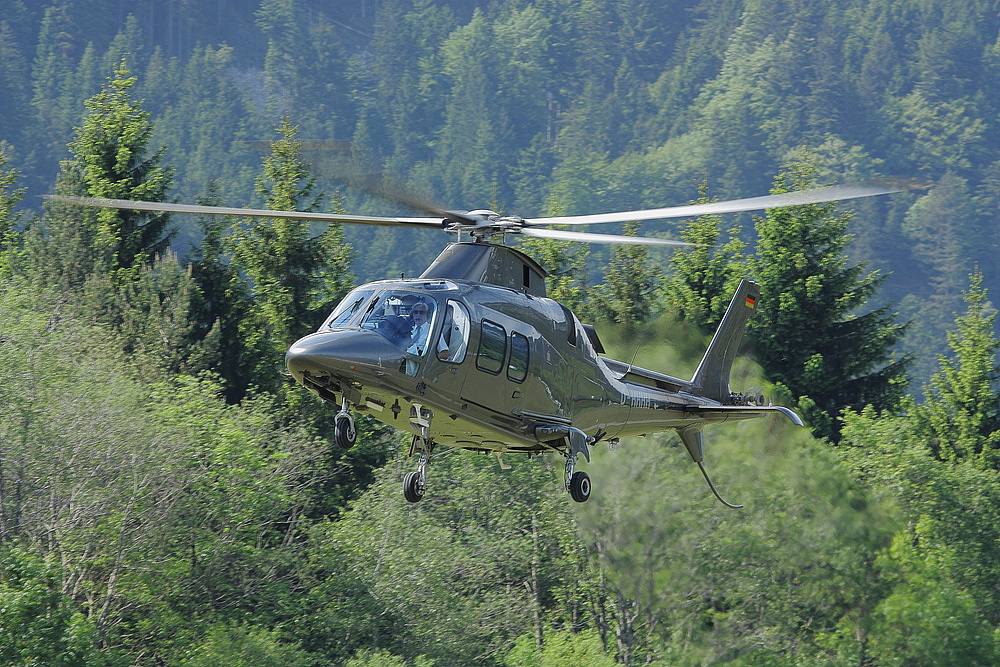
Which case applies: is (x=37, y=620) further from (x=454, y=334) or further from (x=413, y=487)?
(x=454, y=334)

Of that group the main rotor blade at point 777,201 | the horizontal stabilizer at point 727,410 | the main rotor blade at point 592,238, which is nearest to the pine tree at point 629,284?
the horizontal stabilizer at point 727,410

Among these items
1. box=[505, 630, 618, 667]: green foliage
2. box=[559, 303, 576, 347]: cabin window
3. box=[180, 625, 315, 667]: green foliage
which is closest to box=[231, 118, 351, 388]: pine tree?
box=[180, 625, 315, 667]: green foliage

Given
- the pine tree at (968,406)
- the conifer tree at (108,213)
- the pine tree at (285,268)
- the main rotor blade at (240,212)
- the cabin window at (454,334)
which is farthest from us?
the pine tree at (968,406)

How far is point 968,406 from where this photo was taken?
45438 mm

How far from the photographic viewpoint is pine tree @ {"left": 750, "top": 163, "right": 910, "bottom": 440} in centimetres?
4528

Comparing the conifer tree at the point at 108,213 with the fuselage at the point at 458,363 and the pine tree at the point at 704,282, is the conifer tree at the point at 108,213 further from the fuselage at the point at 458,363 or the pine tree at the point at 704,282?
the fuselage at the point at 458,363

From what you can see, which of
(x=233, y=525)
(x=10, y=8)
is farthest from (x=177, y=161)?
(x=233, y=525)

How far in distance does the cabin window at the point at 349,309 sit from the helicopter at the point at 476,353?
16 mm

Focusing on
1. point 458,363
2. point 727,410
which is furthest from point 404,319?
point 727,410

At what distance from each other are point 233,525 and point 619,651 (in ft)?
32.3

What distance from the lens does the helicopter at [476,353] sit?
607 inches

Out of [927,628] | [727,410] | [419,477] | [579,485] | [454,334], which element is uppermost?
[454,334]

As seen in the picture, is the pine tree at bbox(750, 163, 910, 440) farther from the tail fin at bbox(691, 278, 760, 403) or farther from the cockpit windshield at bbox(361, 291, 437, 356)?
the cockpit windshield at bbox(361, 291, 437, 356)

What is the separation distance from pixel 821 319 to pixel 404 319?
3231 cm
